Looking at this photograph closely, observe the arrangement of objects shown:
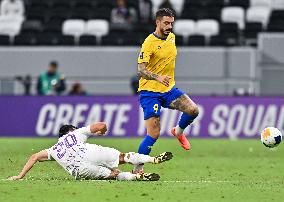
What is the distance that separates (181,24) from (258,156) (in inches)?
434

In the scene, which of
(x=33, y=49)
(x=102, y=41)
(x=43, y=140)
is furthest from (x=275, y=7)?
(x=43, y=140)

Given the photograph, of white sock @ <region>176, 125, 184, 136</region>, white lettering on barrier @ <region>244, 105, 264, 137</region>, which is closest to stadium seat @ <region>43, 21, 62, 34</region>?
white lettering on barrier @ <region>244, 105, 264, 137</region>

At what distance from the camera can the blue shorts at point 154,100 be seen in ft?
48.9

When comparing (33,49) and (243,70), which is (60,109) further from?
(243,70)

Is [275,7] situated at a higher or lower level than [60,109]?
higher

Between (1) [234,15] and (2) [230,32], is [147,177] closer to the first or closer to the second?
(2) [230,32]

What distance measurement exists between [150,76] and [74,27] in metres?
17.4

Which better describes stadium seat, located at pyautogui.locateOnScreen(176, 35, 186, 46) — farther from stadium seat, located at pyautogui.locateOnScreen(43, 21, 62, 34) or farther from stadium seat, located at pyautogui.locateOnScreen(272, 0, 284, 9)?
stadium seat, located at pyautogui.locateOnScreen(272, 0, 284, 9)

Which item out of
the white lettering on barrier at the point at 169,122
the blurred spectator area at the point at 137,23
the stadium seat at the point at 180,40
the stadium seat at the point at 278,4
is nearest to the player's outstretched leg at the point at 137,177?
the white lettering on barrier at the point at 169,122

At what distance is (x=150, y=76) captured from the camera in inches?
573

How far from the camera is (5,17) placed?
31.6m

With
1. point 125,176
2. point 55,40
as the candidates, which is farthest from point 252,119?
point 125,176

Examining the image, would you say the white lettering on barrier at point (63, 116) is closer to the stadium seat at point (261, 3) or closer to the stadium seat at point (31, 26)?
the stadium seat at point (31, 26)

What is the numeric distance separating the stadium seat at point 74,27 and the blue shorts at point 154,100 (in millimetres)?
16621
